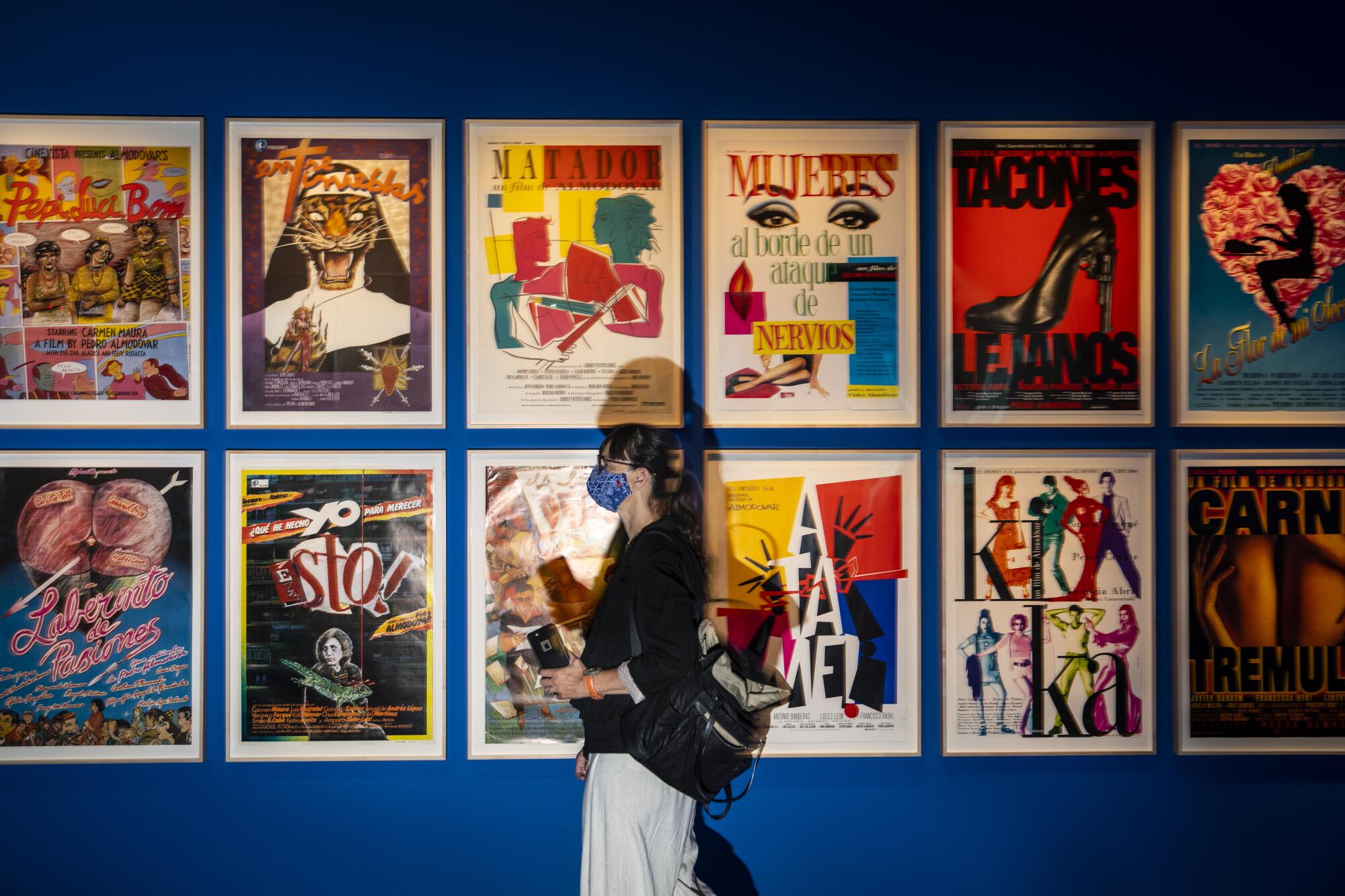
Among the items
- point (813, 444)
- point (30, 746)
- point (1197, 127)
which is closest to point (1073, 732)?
point (813, 444)

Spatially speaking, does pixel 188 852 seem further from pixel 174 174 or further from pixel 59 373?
pixel 174 174

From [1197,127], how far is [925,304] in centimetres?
103

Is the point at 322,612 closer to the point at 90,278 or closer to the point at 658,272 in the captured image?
the point at 90,278

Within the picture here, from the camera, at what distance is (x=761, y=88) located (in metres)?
2.68

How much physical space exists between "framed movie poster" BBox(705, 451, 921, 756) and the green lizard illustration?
1.14 m

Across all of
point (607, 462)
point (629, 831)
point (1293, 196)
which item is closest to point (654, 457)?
point (607, 462)

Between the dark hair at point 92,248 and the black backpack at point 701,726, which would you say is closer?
the black backpack at point 701,726

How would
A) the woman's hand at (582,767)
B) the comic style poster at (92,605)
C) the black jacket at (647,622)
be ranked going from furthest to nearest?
the comic style poster at (92,605) < the woman's hand at (582,767) < the black jacket at (647,622)

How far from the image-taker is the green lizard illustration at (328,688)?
263cm

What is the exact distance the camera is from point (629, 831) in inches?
80.2

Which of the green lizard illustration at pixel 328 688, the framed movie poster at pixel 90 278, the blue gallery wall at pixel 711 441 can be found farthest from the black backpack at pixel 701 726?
the framed movie poster at pixel 90 278

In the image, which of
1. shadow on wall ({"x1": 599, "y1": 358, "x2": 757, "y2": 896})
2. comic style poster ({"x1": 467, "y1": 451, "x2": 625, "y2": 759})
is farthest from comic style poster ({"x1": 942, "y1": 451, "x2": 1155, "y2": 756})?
comic style poster ({"x1": 467, "y1": 451, "x2": 625, "y2": 759})

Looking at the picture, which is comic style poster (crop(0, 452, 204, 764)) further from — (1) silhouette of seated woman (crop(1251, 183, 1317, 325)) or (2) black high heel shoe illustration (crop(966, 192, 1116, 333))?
(1) silhouette of seated woman (crop(1251, 183, 1317, 325))

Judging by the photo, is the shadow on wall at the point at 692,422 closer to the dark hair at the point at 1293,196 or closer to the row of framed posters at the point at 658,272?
the row of framed posters at the point at 658,272
